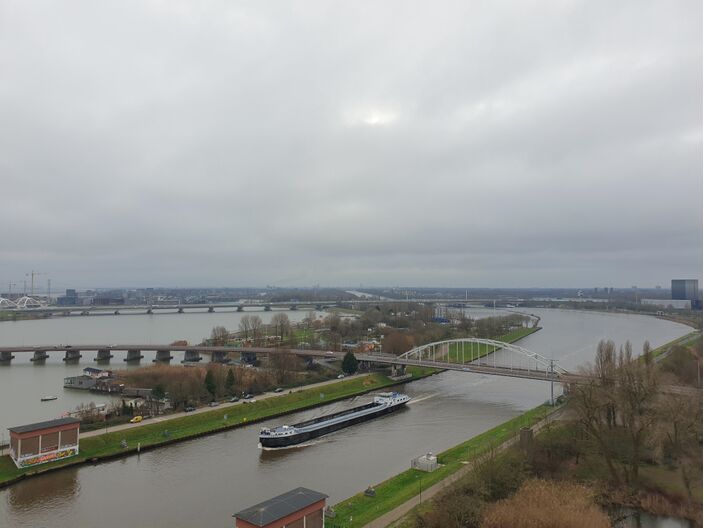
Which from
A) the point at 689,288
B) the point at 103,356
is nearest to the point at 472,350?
the point at 689,288

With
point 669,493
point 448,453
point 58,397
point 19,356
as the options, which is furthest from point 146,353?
point 669,493

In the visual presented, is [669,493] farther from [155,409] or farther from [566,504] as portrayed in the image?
[155,409]

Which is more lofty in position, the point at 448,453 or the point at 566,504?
the point at 566,504

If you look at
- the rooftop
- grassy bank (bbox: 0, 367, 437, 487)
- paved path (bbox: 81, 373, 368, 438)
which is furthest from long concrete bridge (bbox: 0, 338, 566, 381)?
the rooftop

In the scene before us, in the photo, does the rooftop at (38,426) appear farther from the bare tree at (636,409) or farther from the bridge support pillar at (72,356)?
the bridge support pillar at (72,356)

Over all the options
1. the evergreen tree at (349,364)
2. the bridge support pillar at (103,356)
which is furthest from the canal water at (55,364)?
the evergreen tree at (349,364)

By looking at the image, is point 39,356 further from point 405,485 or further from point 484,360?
point 405,485
